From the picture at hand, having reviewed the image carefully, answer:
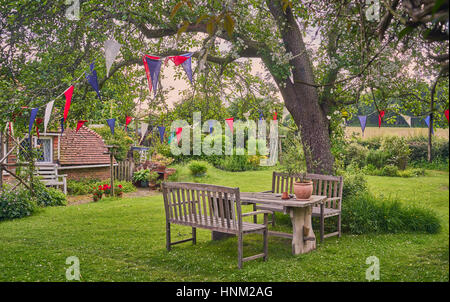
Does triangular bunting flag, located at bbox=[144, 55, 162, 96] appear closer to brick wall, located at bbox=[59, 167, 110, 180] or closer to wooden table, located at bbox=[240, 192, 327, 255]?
wooden table, located at bbox=[240, 192, 327, 255]

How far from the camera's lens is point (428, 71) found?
7.49 meters

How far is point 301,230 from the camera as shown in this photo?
5609mm

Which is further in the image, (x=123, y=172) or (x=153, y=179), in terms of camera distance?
(x=123, y=172)

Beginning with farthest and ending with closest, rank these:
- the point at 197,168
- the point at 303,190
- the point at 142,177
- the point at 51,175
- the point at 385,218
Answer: the point at 197,168 → the point at 142,177 → the point at 51,175 → the point at 385,218 → the point at 303,190

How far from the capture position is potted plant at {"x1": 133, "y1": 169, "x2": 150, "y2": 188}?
51.8 ft

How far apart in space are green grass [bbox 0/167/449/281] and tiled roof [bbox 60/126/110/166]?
6.91m

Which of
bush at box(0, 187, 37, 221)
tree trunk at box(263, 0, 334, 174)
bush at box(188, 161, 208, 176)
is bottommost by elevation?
bush at box(0, 187, 37, 221)

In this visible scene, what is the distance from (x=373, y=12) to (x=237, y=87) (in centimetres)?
418

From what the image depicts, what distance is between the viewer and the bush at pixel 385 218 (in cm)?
676

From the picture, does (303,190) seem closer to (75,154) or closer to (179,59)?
(179,59)

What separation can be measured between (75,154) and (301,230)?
39.8 feet

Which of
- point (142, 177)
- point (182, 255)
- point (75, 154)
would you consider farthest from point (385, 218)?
point (75, 154)

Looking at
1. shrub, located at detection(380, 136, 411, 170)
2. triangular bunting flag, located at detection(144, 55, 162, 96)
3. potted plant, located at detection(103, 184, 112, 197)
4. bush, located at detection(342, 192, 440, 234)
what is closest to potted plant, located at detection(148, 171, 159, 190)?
potted plant, located at detection(103, 184, 112, 197)

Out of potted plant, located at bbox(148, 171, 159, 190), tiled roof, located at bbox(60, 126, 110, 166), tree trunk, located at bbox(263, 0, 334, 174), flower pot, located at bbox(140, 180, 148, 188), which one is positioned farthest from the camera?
flower pot, located at bbox(140, 180, 148, 188)
